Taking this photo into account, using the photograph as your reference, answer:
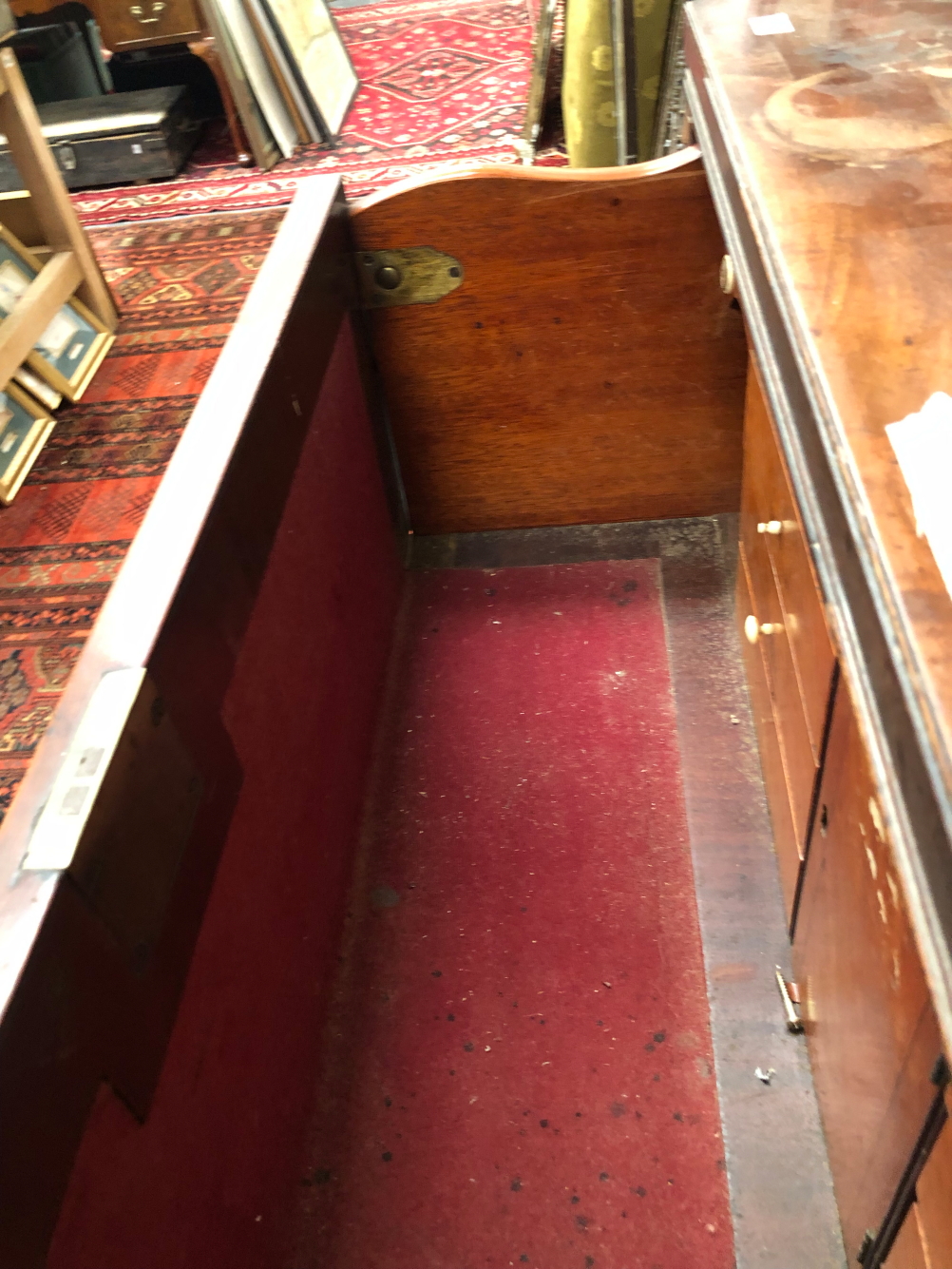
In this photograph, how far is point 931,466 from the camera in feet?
1.84

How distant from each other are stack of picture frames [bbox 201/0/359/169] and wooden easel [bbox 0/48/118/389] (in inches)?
40.6

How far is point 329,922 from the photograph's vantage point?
1220 mm

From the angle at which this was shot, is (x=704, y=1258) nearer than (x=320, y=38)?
Yes

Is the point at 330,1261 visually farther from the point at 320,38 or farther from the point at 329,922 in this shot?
the point at 320,38

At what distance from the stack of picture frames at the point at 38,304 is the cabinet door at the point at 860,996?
1437 mm

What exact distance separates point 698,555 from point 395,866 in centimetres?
78

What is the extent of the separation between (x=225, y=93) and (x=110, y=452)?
5.83ft

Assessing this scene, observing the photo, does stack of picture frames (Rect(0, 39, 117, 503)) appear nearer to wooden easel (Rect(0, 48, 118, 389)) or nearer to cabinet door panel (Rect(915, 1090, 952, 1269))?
wooden easel (Rect(0, 48, 118, 389))

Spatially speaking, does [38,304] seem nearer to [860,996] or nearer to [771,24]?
[771,24]

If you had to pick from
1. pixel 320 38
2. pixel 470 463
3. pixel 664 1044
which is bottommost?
pixel 664 1044

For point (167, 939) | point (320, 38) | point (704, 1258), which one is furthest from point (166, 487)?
point (320, 38)

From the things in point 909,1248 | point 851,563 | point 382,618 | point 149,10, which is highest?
point 851,563

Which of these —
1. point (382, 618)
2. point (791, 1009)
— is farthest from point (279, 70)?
point (791, 1009)

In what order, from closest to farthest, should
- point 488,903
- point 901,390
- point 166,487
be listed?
point 901,390, point 166,487, point 488,903
